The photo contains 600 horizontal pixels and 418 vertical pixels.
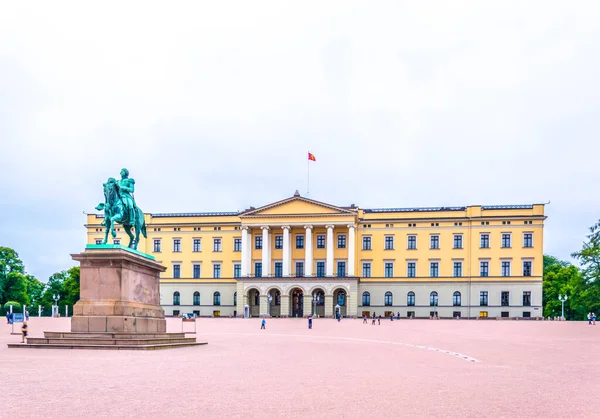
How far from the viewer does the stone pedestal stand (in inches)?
835

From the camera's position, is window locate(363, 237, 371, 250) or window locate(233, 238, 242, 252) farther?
window locate(233, 238, 242, 252)

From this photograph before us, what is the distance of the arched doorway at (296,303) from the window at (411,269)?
581 inches

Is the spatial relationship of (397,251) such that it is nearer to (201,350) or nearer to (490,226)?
(490,226)

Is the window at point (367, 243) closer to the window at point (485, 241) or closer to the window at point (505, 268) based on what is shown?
the window at point (485, 241)

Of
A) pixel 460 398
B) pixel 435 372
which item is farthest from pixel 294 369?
pixel 460 398

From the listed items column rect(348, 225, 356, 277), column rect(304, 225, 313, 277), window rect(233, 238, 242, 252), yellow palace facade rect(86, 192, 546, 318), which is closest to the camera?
yellow palace facade rect(86, 192, 546, 318)

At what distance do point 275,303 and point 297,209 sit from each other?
13921 millimetres

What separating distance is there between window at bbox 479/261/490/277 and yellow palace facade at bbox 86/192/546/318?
13 cm

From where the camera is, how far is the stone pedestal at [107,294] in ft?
69.6

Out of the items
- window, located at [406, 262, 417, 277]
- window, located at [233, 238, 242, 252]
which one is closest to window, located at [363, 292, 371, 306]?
window, located at [406, 262, 417, 277]

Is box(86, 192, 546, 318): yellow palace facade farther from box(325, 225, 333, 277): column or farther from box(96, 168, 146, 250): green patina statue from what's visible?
box(96, 168, 146, 250): green patina statue

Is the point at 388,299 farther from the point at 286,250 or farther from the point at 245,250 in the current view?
the point at 245,250

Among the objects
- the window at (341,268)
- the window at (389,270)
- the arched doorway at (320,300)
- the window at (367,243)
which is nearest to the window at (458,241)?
the window at (389,270)

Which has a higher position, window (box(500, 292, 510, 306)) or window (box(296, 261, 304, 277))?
window (box(296, 261, 304, 277))
